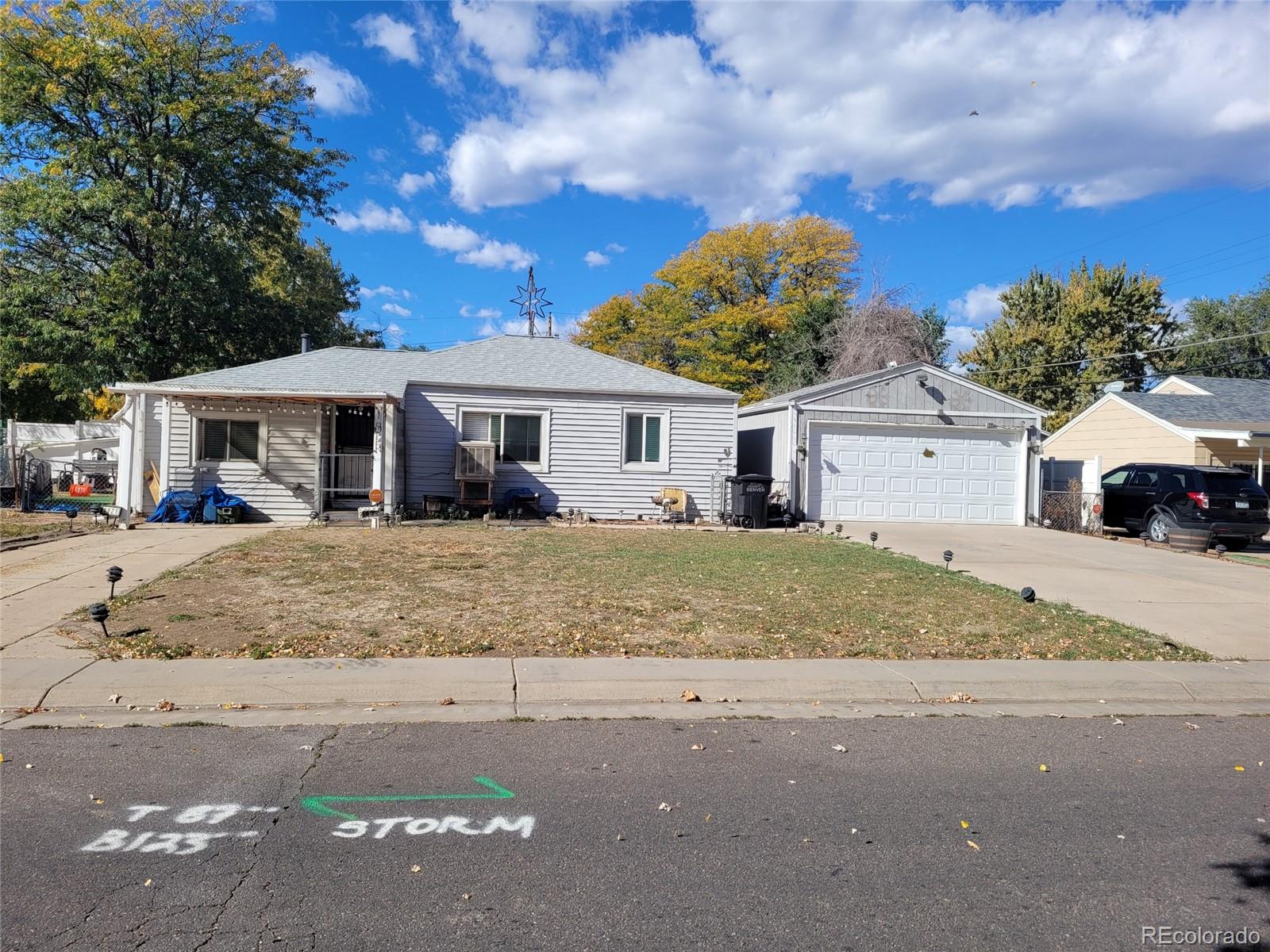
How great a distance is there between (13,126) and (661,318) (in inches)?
1150

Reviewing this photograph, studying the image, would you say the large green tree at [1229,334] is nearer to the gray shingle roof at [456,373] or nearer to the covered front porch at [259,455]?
the gray shingle roof at [456,373]

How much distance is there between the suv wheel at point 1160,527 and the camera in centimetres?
1732

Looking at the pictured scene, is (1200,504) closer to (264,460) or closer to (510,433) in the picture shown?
(510,433)

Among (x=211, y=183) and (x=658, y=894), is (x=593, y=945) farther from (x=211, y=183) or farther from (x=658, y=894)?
(x=211, y=183)

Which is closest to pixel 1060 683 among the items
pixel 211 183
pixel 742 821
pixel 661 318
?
pixel 742 821

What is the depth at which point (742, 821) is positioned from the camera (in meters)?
4.36

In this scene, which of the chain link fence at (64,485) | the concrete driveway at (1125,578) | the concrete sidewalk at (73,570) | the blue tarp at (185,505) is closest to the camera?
the concrete sidewalk at (73,570)

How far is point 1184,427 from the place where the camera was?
71.5 ft

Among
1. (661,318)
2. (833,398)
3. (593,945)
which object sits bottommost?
(593,945)

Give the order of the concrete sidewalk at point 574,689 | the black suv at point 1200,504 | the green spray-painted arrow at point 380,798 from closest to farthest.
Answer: the green spray-painted arrow at point 380,798
the concrete sidewalk at point 574,689
the black suv at point 1200,504

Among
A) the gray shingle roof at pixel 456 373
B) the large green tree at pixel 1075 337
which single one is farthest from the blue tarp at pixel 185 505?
the large green tree at pixel 1075 337

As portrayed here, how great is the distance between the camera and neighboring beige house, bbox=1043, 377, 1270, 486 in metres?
21.7

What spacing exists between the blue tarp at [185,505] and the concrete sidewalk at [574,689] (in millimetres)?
11080

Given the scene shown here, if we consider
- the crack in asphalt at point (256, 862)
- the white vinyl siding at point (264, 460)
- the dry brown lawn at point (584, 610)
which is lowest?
the crack in asphalt at point (256, 862)
